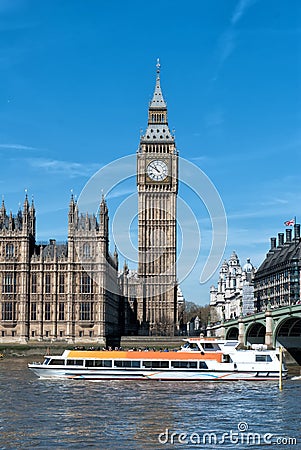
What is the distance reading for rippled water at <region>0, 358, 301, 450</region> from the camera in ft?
117

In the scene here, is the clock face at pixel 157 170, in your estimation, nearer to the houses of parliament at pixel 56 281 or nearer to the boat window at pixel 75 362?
the houses of parliament at pixel 56 281

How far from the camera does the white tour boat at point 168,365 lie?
220 feet

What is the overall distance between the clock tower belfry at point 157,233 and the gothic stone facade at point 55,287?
26.5m

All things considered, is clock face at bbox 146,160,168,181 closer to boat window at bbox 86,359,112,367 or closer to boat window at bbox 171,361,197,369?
boat window at bbox 86,359,112,367

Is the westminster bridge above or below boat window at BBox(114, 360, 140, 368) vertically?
above

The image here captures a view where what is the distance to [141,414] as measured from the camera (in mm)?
44094

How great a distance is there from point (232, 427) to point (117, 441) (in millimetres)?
6794

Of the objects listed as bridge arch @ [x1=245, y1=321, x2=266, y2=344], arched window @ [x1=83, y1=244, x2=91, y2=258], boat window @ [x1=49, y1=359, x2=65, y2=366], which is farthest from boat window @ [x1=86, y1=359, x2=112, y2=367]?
arched window @ [x1=83, y1=244, x2=91, y2=258]

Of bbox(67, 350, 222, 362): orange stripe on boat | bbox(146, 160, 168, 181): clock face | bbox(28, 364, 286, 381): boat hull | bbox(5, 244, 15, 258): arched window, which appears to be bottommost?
bbox(28, 364, 286, 381): boat hull

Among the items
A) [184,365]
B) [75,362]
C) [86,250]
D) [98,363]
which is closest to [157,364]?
[184,365]

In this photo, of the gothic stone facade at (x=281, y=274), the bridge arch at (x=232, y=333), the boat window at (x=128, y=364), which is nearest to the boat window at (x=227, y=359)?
the boat window at (x=128, y=364)

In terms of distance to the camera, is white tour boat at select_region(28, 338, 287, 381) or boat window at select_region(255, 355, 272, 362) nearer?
white tour boat at select_region(28, 338, 287, 381)

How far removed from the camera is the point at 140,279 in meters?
144

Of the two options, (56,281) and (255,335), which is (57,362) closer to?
(56,281)
